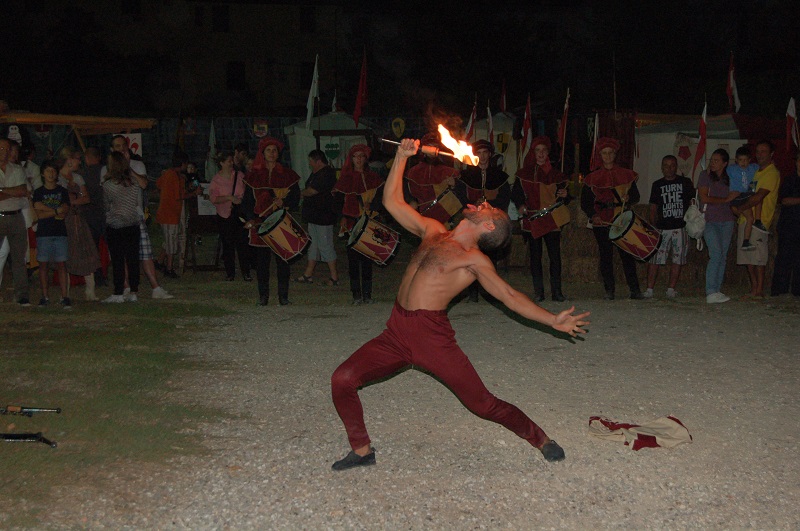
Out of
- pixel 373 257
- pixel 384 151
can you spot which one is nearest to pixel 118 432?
pixel 373 257

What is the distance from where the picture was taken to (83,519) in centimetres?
421

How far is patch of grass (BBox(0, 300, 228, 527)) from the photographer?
4961 mm

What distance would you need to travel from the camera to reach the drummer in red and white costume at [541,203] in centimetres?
1027

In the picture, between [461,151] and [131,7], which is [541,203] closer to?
[461,151]

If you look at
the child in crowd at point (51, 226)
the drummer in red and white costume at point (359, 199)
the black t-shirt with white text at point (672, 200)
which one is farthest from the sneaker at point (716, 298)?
the child in crowd at point (51, 226)

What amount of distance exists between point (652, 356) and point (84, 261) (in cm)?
674

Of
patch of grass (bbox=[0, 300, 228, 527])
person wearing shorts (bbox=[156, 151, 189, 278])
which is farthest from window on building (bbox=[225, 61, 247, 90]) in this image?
patch of grass (bbox=[0, 300, 228, 527])

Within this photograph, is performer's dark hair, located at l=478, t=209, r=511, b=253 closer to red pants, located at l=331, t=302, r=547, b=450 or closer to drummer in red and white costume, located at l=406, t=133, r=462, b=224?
red pants, located at l=331, t=302, r=547, b=450

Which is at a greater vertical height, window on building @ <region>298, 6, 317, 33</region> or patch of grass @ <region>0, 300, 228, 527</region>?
window on building @ <region>298, 6, 317, 33</region>

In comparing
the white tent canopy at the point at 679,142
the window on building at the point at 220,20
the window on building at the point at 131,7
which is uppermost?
the window on building at the point at 131,7

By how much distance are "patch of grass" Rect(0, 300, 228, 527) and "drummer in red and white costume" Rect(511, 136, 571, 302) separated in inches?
152

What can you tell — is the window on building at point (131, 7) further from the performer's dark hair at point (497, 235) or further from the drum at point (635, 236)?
the performer's dark hair at point (497, 235)

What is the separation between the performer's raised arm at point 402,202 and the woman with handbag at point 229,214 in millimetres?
7067

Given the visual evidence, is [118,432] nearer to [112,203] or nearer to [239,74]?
[112,203]
